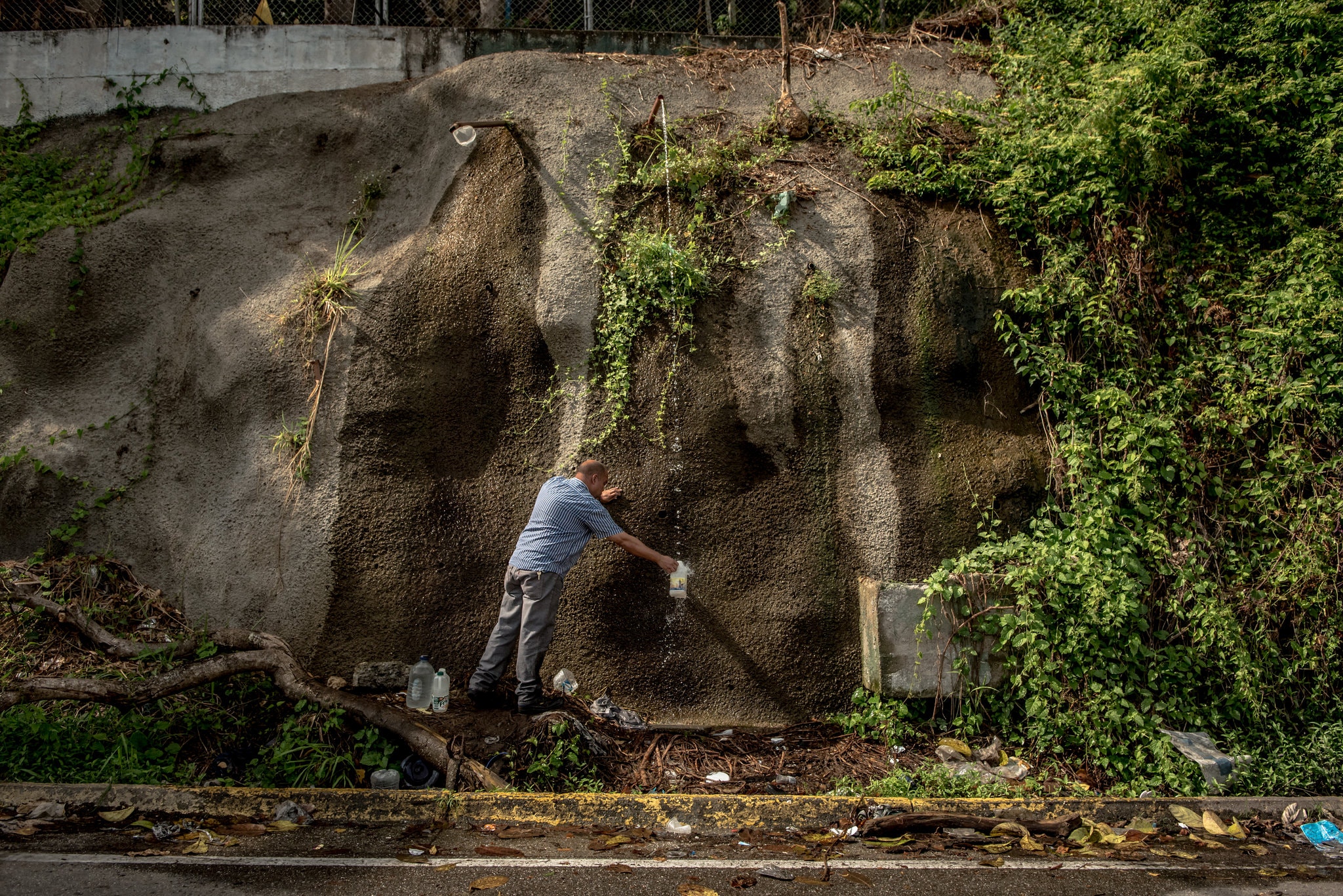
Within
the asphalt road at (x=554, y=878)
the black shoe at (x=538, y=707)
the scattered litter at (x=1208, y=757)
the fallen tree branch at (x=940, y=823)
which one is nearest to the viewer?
the asphalt road at (x=554, y=878)

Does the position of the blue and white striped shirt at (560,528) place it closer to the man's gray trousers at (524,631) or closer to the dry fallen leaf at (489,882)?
the man's gray trousers at (524,631)

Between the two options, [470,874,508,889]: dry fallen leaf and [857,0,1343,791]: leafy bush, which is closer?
[470,874,508,889]: dry fallen leaf

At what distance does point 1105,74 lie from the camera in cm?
696

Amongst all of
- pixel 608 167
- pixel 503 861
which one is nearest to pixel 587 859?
pixel 503 861

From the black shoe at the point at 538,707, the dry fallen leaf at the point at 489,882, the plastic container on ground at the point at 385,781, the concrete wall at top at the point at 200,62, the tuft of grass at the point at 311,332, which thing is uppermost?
the concrete wall at top at the point at 200,62

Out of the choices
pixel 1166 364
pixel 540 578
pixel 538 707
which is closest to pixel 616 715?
pixel 538 707

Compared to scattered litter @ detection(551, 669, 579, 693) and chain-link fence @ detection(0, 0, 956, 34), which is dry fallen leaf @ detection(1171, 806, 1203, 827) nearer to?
scattered litter @ detection(551, 669, 579, 693)

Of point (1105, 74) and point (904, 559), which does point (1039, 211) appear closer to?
point (1105, 74)

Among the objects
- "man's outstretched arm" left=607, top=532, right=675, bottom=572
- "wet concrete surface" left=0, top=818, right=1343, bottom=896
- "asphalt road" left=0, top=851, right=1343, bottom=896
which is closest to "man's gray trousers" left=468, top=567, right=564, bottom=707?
"man's outstretched arm" left=607, top=532, right=675, bottom=572

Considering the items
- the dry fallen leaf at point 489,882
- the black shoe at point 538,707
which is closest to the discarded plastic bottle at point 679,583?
the black shoe at point 538,707

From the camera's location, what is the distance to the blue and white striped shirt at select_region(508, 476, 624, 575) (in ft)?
18.0

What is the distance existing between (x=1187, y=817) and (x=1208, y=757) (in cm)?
70

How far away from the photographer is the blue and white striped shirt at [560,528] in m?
5.49

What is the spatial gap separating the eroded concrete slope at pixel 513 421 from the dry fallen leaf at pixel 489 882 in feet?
7.20
